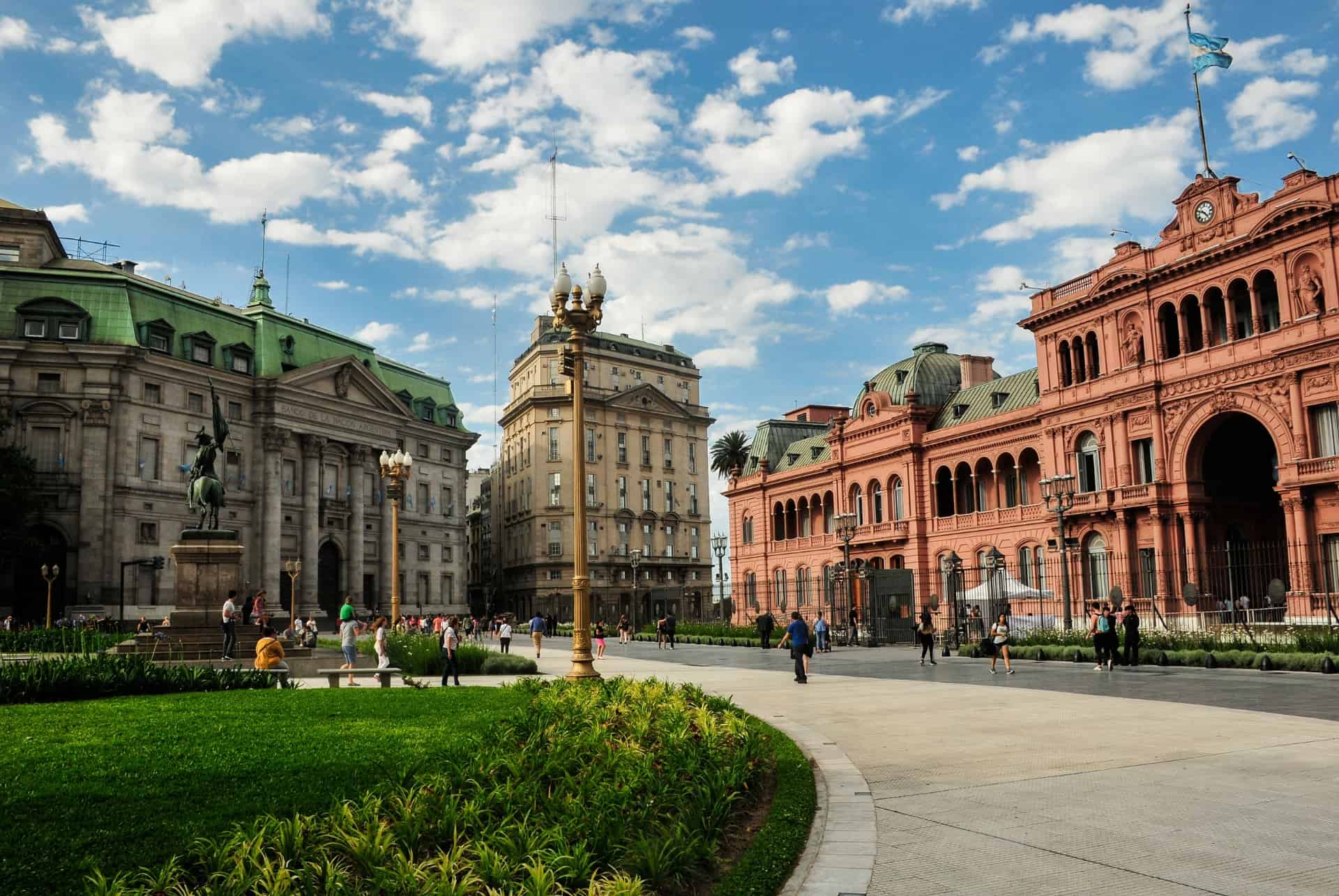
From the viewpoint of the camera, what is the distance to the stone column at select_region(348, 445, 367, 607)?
72.2 metres

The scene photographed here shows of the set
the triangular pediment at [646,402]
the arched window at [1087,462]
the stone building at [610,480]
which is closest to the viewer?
the arched window at [1087,462]

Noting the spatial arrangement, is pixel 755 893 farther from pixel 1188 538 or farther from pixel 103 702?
pixel 1188 538

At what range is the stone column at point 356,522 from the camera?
72250 mm

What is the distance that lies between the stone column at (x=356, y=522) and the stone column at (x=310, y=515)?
312 cm

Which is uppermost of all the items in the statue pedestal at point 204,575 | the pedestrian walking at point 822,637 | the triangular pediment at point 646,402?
the triangular pediment at point 646,402

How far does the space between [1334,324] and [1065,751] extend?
31.8 m

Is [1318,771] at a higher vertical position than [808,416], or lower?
lower

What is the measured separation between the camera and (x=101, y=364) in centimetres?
5625

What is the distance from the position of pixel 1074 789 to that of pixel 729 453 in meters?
98.5

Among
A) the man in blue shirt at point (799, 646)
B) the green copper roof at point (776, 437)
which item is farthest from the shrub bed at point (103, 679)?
the green copper roof at point (776, 437)

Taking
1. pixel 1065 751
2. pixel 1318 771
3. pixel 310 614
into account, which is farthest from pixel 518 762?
pixel 310 614

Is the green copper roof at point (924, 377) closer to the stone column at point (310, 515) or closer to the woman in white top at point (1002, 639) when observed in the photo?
the woman in white top at point (1002, 639)

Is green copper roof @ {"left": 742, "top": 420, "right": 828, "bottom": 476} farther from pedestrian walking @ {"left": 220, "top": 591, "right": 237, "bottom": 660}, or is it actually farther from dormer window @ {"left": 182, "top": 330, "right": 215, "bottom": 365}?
pedestrian walking @ {"left": 220, "top": 591, "right": 237, "bottom": 660}

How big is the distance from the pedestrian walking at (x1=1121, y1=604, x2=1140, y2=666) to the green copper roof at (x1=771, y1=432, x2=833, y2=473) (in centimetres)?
3948
